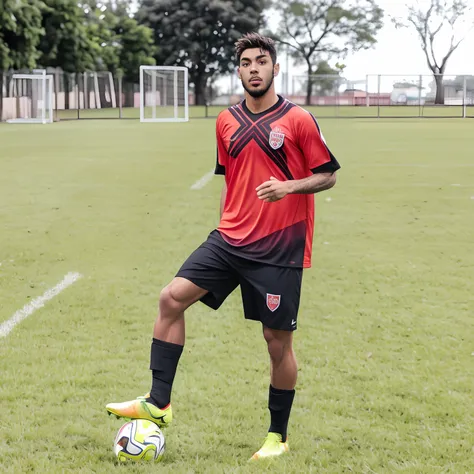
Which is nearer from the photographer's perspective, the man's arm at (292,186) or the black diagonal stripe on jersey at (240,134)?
the man's arm at (292,186)

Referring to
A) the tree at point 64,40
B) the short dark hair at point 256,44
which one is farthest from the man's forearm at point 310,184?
the tree at point 64,40

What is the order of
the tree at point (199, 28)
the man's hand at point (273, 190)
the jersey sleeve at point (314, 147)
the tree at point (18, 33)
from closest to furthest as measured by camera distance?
the man's hand at point (273, 190) → the jersey sleeve at point (314, 147) → the tree at point (18, 33) → the tree at point (199, 28)

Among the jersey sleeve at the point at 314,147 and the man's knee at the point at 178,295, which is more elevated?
the jersey sleeve at the point at 314,147

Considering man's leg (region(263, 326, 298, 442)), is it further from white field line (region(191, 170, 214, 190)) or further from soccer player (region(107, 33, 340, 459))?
white field line (region(191, 170, 214, 190))

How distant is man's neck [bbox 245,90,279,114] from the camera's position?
4086mm

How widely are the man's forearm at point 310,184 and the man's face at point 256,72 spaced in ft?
1.47

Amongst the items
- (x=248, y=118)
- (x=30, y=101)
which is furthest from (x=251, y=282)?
(x=30, y=101)

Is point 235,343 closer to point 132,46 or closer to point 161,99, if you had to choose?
point 161,99

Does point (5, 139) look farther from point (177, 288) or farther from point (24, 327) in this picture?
point (177, 288)

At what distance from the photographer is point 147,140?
28.4 metres

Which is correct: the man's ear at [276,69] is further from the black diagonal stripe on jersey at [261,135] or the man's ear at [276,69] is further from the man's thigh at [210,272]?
the man's thigh at [210,272]

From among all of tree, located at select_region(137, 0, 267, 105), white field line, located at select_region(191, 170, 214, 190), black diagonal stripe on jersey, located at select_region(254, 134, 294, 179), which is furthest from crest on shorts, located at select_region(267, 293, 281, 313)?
tree, located at select_region(137, 0, 267, 105)

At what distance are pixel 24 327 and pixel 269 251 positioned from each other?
298 cm

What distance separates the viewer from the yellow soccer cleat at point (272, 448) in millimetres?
4102
